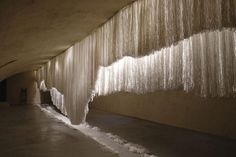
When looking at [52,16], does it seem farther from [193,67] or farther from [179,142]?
[179,142]

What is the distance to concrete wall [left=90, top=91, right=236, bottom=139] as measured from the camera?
8.20 meters

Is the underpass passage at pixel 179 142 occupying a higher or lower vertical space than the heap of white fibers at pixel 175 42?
lower

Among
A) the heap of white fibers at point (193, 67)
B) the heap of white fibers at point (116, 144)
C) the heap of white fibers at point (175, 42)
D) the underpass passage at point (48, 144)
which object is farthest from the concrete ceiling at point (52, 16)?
the heap of white fibers at point (116, 144)

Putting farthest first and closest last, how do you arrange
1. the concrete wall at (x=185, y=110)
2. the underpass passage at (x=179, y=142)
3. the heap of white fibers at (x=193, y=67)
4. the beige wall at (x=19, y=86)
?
1. the beige wall at (x=19, y=86)
2. the concrete wall at (x=185, y=110)
3. the underpass passage at (x=179, y=142)
4. the heap of white fibers at (x=193, y=67)

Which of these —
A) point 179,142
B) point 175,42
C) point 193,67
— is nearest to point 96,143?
point 179,142

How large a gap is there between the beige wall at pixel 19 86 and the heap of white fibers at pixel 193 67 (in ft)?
57.1

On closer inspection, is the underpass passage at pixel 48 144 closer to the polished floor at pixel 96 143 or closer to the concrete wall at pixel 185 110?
the polished floor at pixel 96 143

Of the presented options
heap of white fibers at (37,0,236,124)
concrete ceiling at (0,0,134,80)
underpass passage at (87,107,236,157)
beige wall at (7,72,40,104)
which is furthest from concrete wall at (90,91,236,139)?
beige wall at (7,72,40,104)

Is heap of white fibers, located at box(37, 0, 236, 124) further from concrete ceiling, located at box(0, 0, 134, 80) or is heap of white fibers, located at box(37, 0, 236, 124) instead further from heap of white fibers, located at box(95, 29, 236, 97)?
concrete ceiling, located at box(0, 0, 134, 80)

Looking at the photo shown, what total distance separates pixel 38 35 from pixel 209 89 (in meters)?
4.69

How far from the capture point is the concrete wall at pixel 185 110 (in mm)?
8203

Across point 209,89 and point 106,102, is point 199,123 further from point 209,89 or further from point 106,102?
point 106,102

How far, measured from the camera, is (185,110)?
385 inches

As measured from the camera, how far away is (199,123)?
9.12m
